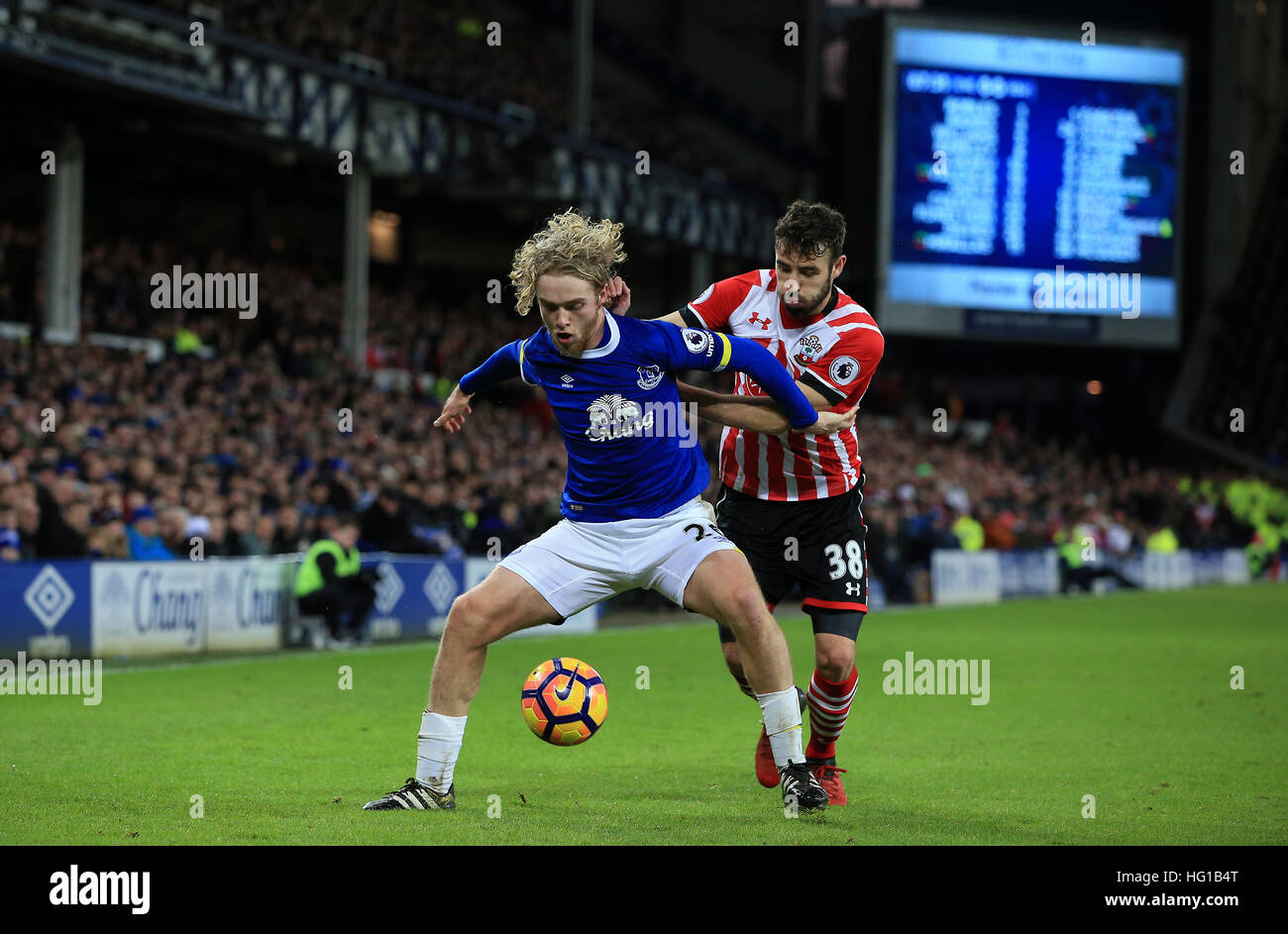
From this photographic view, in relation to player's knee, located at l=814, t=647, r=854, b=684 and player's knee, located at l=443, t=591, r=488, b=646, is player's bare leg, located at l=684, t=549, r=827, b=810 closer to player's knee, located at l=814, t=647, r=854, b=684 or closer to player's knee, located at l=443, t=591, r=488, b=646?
player's knee, located at l=814, t=647, r=854, b=684

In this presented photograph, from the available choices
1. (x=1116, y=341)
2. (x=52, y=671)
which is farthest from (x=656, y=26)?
(x=52, y=671)

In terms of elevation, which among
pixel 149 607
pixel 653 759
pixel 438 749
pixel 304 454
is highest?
pixel 304 454

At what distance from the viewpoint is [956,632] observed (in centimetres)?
2048

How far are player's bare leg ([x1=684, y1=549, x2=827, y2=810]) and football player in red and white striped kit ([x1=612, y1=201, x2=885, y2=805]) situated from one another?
0.52 meters

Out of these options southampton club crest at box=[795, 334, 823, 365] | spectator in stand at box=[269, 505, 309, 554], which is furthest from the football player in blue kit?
spectator in stand at box=[269, 505, 309, 554]

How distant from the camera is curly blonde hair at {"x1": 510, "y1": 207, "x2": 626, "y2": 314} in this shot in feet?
22.1

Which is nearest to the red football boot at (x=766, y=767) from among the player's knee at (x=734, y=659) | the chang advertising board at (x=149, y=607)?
the player's knee at (x=734, y=659)

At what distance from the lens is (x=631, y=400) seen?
697 centimetres

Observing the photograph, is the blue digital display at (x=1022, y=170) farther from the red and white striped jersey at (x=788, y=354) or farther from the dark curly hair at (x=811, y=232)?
the dark curly hair at (x=811, y=232)

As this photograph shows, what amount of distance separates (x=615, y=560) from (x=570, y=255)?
1.35m

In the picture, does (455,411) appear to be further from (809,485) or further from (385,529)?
(385,529)

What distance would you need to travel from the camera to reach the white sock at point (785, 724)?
23.8 ft

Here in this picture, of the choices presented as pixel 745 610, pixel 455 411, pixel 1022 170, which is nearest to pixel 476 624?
pixel 455 411
